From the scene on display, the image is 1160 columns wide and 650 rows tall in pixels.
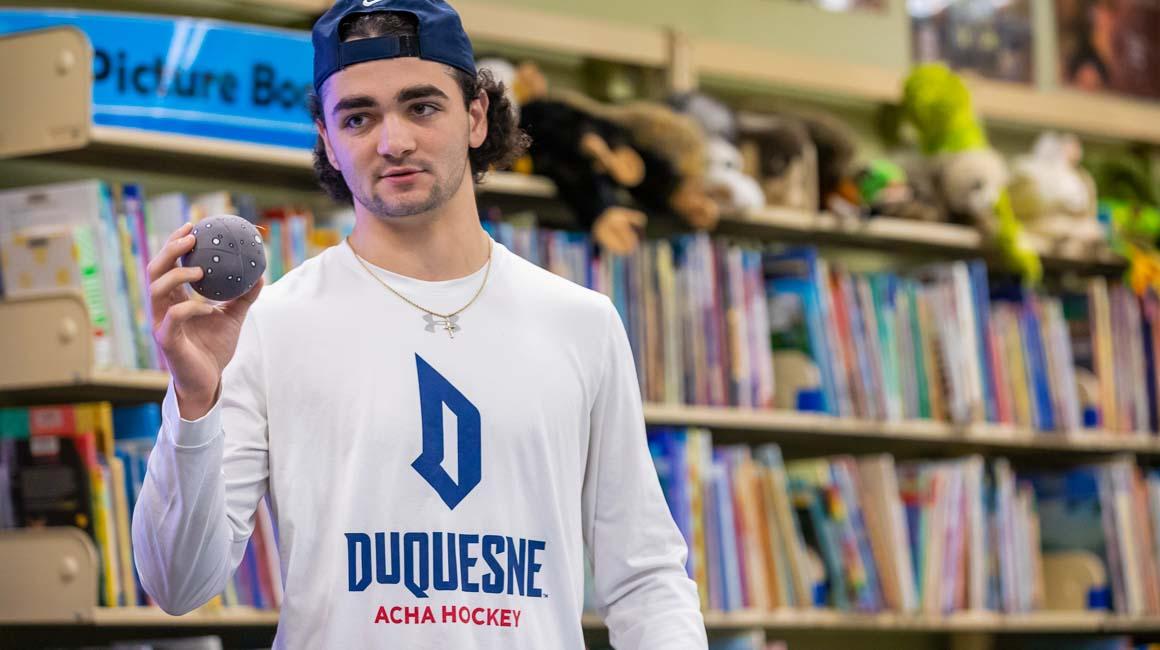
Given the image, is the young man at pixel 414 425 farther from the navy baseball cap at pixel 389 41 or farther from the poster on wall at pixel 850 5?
the poster on wall at pixel 850 5

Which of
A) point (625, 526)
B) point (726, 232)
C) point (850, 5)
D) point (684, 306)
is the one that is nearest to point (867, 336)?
point (726, 232)

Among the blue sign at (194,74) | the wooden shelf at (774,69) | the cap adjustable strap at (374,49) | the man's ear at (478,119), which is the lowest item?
the man's ear at (478,119)

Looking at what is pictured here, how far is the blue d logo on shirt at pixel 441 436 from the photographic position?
5.23 feet

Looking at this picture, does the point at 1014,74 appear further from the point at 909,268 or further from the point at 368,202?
the point at 368,202

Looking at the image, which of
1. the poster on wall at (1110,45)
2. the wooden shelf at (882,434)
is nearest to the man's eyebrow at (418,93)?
the wooden shelf at (882,434)

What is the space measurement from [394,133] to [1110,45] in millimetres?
3224

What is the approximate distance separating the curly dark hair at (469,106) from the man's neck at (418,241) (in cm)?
8

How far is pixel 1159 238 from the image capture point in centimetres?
402

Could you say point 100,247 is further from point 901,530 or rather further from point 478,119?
point 901,530

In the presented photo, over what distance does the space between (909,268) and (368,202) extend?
99.8 inches

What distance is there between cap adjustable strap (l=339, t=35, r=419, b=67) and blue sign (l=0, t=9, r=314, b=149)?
1.14 meters

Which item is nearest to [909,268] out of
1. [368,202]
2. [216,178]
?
[216,178]

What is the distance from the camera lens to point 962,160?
3.66 metres

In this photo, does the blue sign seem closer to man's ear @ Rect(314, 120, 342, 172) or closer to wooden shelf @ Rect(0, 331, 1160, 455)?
wooden shelf @ Rect(0, 331, 1160, 455)
